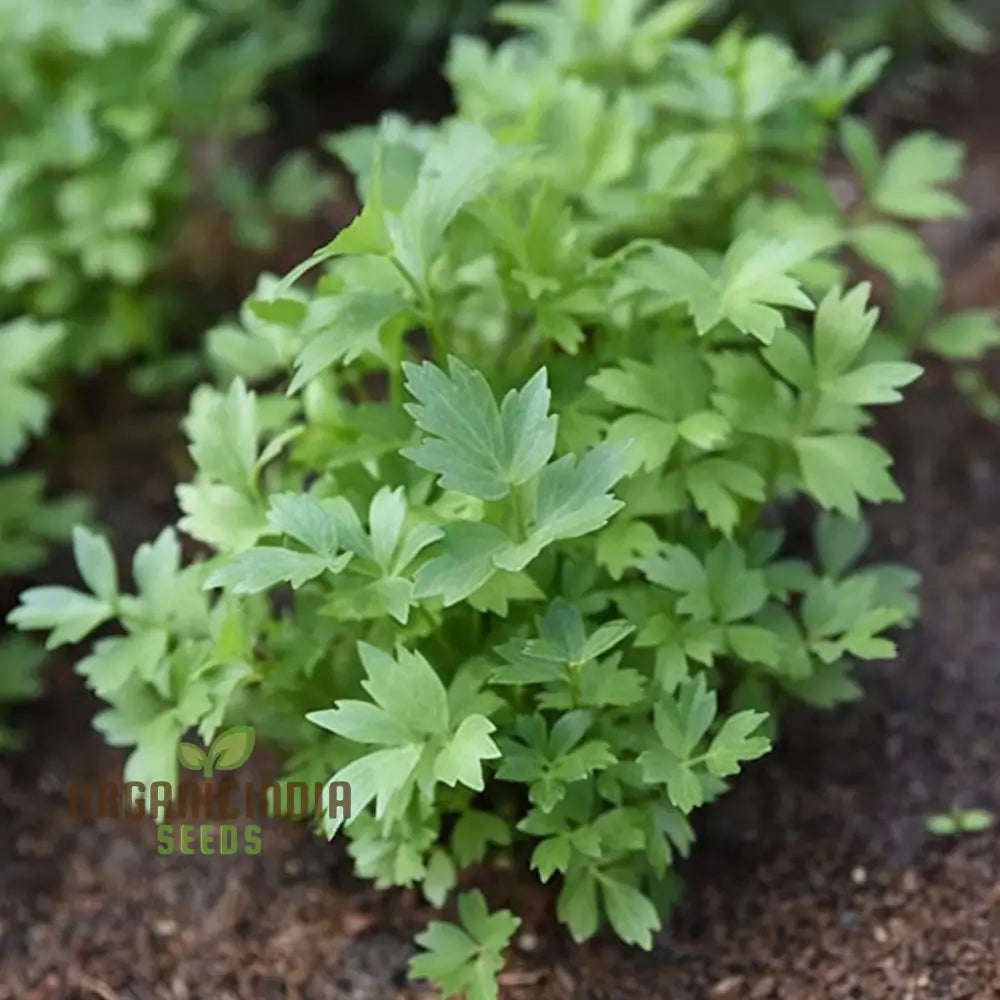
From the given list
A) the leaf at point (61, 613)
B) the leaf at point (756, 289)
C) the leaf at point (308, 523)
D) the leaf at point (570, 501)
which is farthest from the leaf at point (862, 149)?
the leaf at point (61, 613)

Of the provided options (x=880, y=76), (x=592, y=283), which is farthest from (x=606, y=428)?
(x=880, y=76)

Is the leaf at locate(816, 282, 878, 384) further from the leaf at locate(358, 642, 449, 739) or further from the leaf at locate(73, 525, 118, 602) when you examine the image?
the leaf at locate(73, 525, 118, 602)

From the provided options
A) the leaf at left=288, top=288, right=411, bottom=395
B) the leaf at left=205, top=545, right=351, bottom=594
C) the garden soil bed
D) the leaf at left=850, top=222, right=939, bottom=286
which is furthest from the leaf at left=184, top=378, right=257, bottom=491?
the leaf at left=850, top=222, right=939, bottom=286

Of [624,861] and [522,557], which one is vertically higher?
[522,557]

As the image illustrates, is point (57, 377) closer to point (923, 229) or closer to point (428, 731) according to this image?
point (428, 731)

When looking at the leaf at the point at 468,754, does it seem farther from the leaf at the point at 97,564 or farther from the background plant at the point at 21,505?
the background plant at the point at 21,505

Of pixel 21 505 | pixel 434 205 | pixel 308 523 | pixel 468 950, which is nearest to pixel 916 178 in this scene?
pixel 434 205

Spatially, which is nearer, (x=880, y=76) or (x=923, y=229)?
(x=923, y=229)
